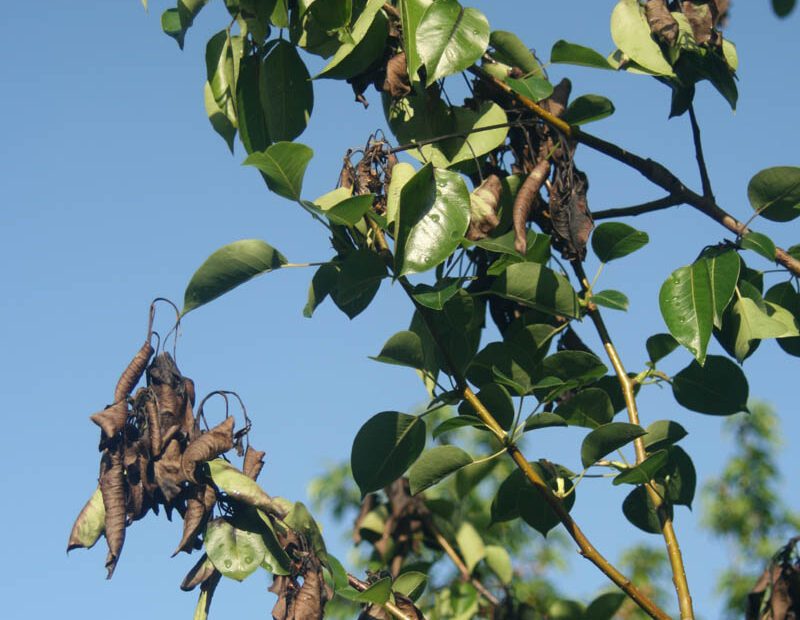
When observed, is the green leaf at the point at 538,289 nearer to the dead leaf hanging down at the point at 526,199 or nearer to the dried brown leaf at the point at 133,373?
the dead leaf hanging down at the point at 526,199

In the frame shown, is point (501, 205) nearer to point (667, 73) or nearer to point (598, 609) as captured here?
point (667, 73)

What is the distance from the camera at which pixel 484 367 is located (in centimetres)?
140

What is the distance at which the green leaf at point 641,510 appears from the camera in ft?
4.72

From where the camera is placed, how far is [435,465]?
1348mm

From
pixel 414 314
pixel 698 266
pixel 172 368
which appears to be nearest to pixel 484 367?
pixel 414 314

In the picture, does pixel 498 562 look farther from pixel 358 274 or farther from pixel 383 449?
pixel 358 274

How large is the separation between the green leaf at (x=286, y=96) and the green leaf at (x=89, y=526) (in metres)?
0.50

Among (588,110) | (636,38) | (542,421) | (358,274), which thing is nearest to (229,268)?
(358,274)

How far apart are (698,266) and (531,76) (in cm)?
34

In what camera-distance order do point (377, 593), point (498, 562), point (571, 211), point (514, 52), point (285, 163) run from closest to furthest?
point (285, 163) < point (377, 593) < point (571, 211) < point (514, 52) < point (498, 562)

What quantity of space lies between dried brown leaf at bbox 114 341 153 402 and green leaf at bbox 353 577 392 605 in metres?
0.38

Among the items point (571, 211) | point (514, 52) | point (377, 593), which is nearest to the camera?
point (377, 593)

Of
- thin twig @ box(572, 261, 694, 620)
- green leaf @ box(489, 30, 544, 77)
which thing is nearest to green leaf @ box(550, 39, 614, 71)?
green leaf @ box(489, 30, 544, 77)

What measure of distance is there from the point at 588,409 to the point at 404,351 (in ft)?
0.89
